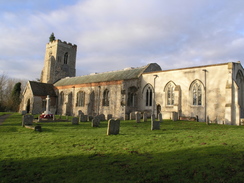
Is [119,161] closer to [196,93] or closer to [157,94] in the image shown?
[196,93]

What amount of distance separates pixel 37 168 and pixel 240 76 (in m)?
23.6

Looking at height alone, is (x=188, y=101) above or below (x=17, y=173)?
above

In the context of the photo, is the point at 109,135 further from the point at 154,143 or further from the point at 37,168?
the point at 37,168

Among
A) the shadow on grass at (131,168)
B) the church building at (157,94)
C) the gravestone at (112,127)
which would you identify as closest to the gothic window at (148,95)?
the church building at (157,94)

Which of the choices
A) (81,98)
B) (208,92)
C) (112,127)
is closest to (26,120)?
(112,127)

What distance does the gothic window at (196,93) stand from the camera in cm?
2164

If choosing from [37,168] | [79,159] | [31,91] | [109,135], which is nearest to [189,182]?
[79,159]

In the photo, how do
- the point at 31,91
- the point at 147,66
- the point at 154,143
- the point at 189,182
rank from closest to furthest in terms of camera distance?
1. the point at 189,182
2. the point at 154,143
3. the point at 147,66
4. the point at 31,91

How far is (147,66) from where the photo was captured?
93.4 feet

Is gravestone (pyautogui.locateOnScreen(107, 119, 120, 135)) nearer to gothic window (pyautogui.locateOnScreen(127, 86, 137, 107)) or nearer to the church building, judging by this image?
the church building

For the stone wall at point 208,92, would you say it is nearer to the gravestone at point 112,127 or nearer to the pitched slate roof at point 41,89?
the gravestone at point 112,127

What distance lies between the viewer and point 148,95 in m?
26.5

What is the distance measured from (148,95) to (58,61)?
28396mm

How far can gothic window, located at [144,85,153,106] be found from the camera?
85.8 feet
